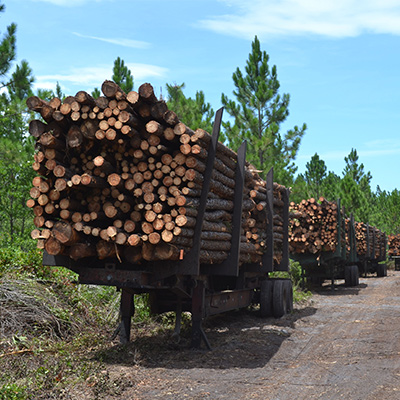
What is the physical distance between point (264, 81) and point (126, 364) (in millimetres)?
22856

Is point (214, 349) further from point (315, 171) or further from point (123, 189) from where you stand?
point (315, 171)

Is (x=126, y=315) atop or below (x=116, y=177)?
below

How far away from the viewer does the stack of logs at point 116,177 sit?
6.55 metres

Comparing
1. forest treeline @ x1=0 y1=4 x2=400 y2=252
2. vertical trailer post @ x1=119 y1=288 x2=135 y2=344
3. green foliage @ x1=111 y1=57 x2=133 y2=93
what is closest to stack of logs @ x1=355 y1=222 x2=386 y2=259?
forest treeline @ x1=0 y1=4 x2=400 y2=252

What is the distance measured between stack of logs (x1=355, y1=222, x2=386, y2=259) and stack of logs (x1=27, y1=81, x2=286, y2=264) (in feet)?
64.1

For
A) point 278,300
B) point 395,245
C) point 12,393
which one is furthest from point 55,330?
point 395,245

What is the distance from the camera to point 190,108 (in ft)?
Answer: 79.0

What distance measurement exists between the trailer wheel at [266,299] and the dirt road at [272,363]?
0.47m

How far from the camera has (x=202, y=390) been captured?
17.9 feet

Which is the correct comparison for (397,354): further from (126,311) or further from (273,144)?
(273,144)

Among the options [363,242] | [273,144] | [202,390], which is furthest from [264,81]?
[202,390]

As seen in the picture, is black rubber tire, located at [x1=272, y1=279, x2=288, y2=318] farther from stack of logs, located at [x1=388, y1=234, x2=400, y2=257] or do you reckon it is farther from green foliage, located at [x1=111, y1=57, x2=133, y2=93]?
stack of logs, located at [x1=388, y1=234, x2=400, y2=257]

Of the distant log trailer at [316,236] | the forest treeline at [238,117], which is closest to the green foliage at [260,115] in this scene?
the forest treeline at [238,117]

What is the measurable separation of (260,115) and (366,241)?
8.90 metres
